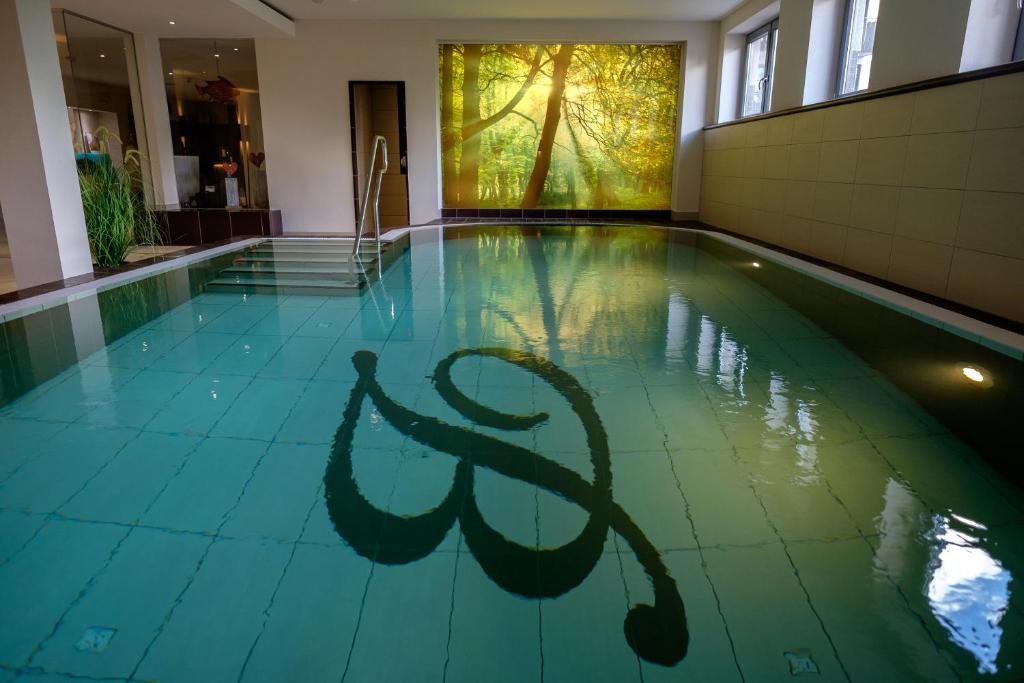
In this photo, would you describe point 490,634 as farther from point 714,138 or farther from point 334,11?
point 334,11

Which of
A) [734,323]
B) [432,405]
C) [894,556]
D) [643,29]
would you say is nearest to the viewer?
[894,556]

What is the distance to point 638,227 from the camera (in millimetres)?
9297

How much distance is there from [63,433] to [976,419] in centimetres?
344

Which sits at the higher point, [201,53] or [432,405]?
[201,53]

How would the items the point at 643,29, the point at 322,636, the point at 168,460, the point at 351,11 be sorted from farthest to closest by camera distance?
the point at 643,29 < the point at 351,11 < the point at 168,460 < the point at 322,636

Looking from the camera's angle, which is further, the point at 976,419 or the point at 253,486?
the point at 976,419

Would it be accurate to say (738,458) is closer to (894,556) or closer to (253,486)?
(894,556)

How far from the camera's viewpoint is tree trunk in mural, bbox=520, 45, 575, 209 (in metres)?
9.79

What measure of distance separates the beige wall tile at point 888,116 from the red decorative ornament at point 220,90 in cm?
854

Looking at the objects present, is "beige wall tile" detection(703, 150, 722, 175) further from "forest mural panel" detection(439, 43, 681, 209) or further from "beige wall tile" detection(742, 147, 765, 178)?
"beige wall tile" detection(742, 147, 765, 178)

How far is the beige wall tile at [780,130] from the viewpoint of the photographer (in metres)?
6.51

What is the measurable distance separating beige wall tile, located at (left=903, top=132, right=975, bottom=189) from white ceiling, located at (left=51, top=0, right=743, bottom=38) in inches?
174

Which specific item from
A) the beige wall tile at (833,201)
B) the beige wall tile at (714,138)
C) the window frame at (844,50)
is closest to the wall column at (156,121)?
the beige wall tile at (714,138)

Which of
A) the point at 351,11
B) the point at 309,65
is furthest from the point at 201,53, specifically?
the point at 351,11
